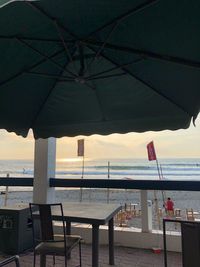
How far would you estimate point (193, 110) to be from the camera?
96.5 inches

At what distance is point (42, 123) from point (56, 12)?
1599 mm

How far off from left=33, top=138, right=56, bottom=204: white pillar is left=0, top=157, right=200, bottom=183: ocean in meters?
13.2

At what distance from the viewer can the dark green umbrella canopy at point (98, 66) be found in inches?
58.6

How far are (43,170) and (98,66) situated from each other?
2.53 meters

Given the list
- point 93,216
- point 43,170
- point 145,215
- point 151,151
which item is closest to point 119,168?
point 151,151

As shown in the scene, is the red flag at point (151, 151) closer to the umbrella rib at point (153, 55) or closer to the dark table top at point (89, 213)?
the dark table top at point (89, 213)

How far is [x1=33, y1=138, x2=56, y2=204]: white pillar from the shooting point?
4367 mm

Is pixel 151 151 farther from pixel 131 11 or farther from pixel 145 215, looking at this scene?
pixel 131 11

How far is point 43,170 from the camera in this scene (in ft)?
14.4

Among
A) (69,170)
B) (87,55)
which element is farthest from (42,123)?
(69,170)

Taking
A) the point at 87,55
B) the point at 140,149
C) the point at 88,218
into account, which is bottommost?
the point at 88,218

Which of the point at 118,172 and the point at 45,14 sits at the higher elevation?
the point at 45,14

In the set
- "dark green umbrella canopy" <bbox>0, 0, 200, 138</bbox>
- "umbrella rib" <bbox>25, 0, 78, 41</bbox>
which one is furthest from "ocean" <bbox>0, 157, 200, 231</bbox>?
"umbrella rib" <bbox>25, 0, 78, 41</bbox>

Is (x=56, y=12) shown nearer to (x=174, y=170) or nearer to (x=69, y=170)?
(x=174, y=170)
